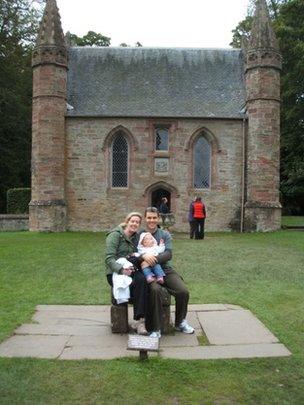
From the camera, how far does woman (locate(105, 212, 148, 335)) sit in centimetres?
668

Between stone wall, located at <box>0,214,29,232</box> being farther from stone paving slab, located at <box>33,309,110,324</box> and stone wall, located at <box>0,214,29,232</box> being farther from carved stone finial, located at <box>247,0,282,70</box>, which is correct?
stone paving slab, located at <box>33,309,110,324</box>

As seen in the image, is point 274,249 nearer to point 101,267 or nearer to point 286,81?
point 101,267

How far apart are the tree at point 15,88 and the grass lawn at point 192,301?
2264 centimetres

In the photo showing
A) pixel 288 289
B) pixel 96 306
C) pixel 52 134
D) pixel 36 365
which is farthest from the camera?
pixel 52 134

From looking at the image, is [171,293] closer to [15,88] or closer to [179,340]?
[179,340]

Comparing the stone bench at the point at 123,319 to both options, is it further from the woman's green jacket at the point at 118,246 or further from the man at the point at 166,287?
the woman's green jacket at the point at 118,246

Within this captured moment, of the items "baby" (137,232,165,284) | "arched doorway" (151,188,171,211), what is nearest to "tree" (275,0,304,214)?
"arched doorway" (151,188,171,211)

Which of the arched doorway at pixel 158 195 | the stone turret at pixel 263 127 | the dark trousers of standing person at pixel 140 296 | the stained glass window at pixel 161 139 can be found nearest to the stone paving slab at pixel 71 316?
the dark trousers of standing person at pixel 140 296

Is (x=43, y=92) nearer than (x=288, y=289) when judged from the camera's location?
No

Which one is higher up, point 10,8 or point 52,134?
point 10,8

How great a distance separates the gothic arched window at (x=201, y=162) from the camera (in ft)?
86.1

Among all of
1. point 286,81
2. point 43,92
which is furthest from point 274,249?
point 286,81

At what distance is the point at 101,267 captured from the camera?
41.8 feet

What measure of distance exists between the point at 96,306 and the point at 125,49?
22246 mm
